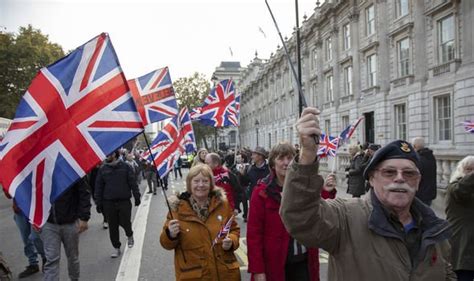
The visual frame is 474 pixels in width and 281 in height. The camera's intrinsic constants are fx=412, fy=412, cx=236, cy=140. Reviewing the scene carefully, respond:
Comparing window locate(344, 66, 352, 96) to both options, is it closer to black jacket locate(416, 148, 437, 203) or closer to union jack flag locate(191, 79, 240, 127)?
union jack flag locate(191, 79, 240, 127)

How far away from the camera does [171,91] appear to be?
7.93m

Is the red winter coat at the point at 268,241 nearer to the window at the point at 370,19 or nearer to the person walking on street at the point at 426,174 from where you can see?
the person walking on street at the point at 426,174

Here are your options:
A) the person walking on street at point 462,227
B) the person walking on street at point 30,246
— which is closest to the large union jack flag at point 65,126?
the person walking on street at point 462,227

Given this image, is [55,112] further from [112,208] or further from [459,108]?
[459,108]

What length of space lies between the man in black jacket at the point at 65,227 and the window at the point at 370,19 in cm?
2503

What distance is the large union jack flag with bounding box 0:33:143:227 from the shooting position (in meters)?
3.22

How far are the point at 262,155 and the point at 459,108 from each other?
1329 cm

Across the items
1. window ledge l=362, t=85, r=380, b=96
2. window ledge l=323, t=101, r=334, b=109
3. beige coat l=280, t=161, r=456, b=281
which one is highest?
window ledge l=362, t=85, r=380, b=96

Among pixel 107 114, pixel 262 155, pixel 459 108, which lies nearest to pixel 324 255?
pixel 262 155

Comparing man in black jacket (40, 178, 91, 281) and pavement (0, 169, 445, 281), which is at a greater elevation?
man in black jacket (40, 178, 91, 281)

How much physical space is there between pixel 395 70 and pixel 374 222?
23.9 m

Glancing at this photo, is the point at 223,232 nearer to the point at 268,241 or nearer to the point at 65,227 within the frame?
the point at 268,241

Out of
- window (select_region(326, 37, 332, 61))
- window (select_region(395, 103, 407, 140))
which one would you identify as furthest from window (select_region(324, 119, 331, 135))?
window (select_region(395, 103, 407, 140))

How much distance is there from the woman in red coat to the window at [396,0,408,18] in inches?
877
